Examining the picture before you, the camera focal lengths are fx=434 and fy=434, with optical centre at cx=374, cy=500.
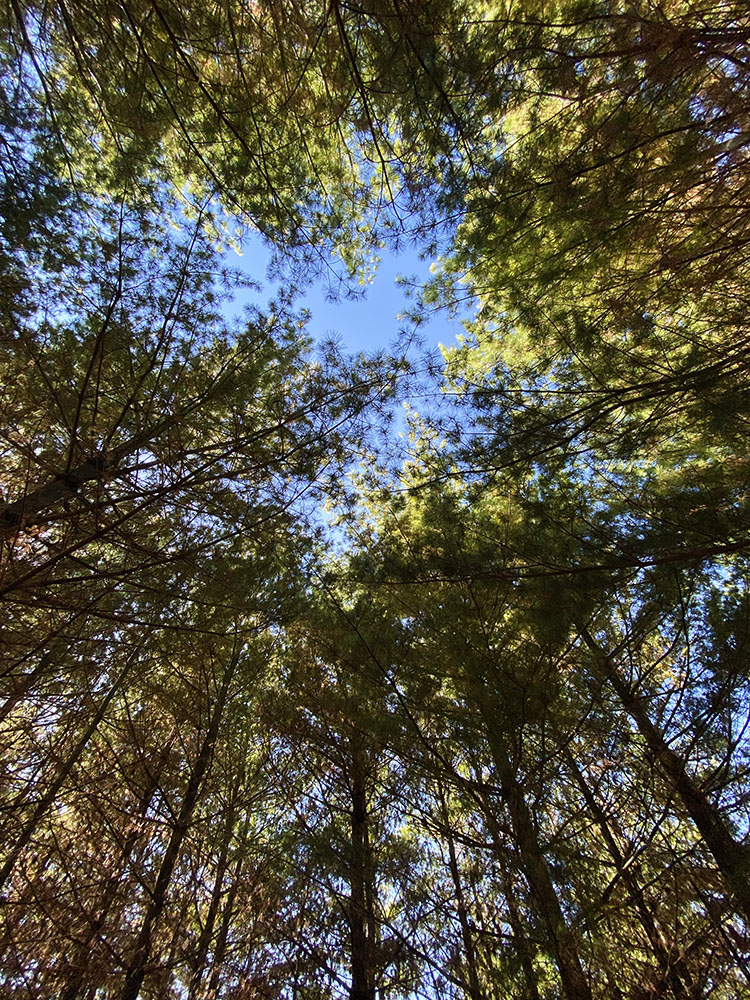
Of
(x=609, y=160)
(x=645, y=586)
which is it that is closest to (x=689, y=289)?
(x=609, y=160)

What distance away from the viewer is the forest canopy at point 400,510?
2.68m

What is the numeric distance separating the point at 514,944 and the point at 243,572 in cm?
289

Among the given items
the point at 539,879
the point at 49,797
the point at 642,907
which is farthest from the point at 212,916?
the point at 642,907

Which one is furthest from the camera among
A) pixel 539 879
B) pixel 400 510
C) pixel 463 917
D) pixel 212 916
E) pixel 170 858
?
pixel 400 510

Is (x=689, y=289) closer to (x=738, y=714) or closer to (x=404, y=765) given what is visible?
(x=738, y=714)

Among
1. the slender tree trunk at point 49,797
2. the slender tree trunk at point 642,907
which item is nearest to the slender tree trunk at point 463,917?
the slender tree trunk at point 642,907

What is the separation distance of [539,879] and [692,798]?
1.14 m

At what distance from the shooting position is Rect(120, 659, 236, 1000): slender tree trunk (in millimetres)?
2828

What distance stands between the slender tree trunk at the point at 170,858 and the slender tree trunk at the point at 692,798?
3245 mm

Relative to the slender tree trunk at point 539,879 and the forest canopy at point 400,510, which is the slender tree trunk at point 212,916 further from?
the slender tree trunk at point 539,879

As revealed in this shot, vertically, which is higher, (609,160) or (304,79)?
(304,79)

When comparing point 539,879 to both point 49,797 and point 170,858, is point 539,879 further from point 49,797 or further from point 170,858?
point 49,797

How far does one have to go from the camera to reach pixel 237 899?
12.2ft

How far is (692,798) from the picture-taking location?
276 cm
